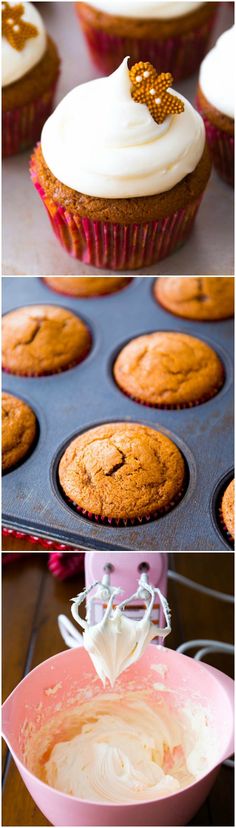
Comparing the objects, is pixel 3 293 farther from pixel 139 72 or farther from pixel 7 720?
pixel 7 720

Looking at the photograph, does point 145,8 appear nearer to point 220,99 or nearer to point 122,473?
point 220,99

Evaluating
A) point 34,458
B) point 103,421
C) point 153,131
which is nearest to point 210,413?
point 103,421

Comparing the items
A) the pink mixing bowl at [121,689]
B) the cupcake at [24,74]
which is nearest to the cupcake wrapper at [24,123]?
the cupcake at [24,74]

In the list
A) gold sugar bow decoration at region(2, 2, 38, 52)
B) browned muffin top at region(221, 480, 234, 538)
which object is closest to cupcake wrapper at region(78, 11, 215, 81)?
gold sugar bow decoration at region(2, 2, 38, 52)

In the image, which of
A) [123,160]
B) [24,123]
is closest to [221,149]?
[24,123]

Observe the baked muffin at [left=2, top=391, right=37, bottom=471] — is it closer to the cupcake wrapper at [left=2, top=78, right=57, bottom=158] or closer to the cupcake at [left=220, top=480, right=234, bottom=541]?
the cupcake at [left=220, top=480, right=234, bottom=541]

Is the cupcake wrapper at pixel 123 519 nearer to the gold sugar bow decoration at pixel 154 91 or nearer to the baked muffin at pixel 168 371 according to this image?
the baked muffin at pixel 168 371
